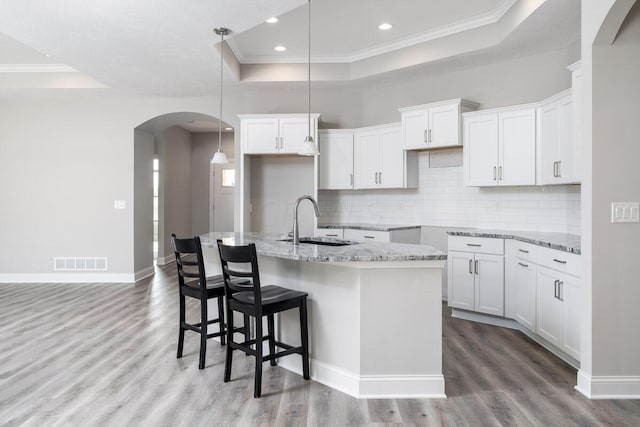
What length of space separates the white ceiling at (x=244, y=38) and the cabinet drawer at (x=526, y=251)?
6.32 feet

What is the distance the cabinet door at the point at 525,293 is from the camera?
3.69 m

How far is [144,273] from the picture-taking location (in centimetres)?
685

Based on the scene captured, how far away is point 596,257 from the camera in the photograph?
8.81ft

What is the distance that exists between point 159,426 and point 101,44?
3.58m

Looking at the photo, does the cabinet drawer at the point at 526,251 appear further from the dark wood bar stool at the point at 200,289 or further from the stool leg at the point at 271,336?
the dark wood bar stool at the point at 200,289

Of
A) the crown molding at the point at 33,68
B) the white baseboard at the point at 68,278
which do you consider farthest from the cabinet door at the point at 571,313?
the crown molding at the point at 33,68

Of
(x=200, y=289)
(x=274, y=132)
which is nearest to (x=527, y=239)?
(x=200, y=289)

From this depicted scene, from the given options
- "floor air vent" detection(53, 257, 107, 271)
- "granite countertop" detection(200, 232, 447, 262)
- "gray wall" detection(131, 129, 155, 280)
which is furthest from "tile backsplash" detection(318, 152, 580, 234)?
"floor air vent" detection(53, 257, 107, 271)

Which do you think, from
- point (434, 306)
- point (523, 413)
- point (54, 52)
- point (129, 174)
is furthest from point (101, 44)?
point (523, 413)

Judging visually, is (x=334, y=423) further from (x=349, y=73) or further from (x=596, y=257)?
(x=349, y=73)

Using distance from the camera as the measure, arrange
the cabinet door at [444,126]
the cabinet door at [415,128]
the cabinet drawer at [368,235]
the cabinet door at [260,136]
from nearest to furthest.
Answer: the cabinet door at [444,126] → the cabinet door at [415,128] → the cabinet drawer at [368,235] → the cabinet door at [260,136]

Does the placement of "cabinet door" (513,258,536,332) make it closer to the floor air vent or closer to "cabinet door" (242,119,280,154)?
"cabinet door" (242,119,280,154)

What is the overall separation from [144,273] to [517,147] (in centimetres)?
551

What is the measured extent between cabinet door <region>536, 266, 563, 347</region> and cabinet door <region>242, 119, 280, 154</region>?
349 cm
